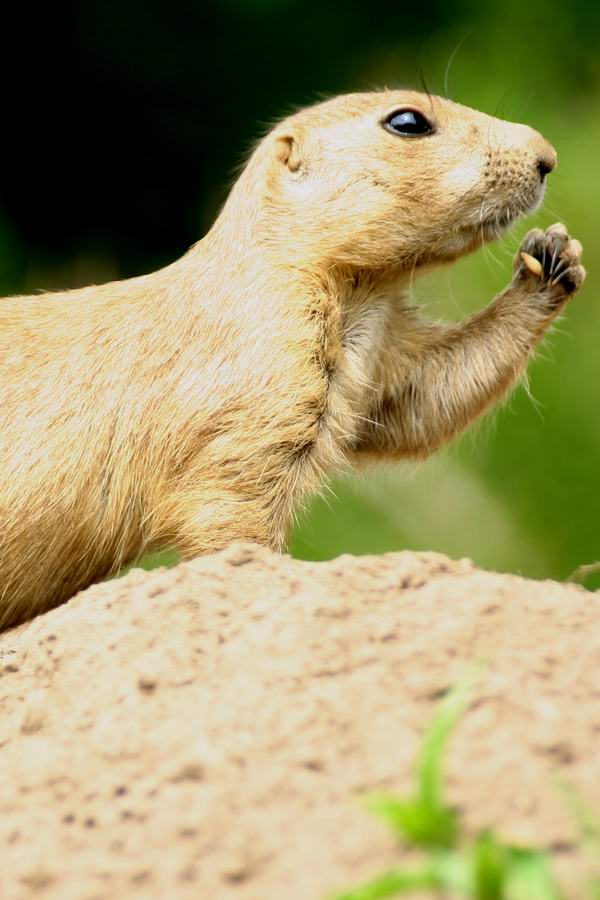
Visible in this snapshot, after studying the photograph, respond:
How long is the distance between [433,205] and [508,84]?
292 cm

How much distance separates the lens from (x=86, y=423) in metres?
5.15

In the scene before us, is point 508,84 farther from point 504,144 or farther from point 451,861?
point 451,861

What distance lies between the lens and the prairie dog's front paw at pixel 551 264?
19.7ft

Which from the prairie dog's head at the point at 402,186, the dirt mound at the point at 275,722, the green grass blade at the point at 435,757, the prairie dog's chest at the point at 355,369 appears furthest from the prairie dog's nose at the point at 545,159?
the green grass blade at the point at 435,757

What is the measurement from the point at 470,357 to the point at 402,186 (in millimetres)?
953

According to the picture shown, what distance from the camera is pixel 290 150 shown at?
225 inches

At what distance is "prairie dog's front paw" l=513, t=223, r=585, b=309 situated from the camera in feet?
19.7

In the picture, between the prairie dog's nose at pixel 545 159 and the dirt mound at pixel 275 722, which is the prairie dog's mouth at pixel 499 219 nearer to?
the prairie dog's nose at pixel 545 159

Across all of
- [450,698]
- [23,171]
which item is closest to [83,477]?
[450,698]

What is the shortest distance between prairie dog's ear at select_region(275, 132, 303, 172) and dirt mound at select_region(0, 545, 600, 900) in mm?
2324

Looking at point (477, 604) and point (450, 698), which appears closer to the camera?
point (450, 698)

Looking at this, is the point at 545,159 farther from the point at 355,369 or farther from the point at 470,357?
the point at 355,369

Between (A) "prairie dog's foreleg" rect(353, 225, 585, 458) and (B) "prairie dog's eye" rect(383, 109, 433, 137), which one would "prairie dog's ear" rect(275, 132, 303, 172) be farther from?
(A) "prairie dog's foreleg" rect(353, 225, 585, 458)

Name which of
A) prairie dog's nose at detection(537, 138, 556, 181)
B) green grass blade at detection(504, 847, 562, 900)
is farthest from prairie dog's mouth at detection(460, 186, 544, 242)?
green grass blade at detection(504, 847, 562, 900)
